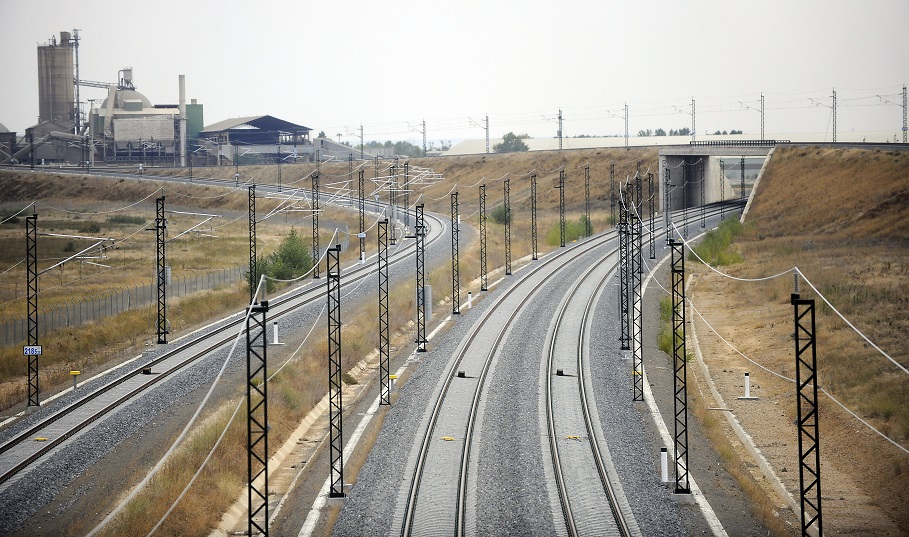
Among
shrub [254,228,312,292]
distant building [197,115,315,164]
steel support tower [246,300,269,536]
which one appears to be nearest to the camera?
steel support tower [246,300,269,536]

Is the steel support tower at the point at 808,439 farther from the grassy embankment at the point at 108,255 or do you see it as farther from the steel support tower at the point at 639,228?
the grassy embankment at the point at 108,255

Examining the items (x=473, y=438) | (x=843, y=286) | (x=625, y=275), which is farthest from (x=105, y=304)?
(x=843, y=286)

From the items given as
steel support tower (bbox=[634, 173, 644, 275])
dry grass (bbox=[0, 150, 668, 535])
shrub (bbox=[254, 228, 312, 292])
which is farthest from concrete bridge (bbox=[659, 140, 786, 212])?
shrub (bbox=[254, 228, 312, 292])

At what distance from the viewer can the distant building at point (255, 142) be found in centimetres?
16938

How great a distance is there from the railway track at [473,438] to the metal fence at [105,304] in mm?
18198

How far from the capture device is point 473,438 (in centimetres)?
2880

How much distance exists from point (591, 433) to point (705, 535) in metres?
8.21

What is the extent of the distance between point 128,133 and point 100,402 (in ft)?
481

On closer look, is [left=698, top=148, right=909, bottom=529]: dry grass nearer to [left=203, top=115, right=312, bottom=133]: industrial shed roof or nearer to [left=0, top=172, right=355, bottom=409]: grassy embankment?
[left=0, top=172, right=355, bottom=409]: grassy embankment

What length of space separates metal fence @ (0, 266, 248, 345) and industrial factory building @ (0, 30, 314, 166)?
103 meters

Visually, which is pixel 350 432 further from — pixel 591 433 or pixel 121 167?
pixel 121 167

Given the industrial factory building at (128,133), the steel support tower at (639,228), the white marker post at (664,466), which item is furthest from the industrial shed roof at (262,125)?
the white marker post at (664,466)

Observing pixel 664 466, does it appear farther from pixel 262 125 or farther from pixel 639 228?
pixel 262 125

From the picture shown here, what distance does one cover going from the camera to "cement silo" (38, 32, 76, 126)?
592 ft
